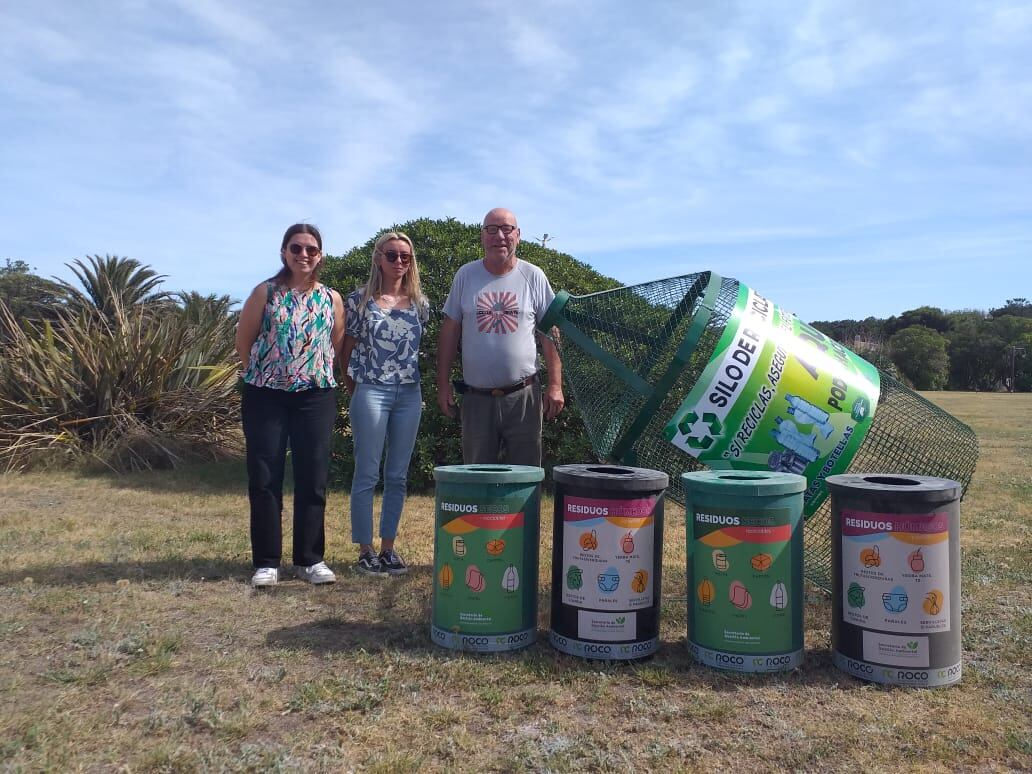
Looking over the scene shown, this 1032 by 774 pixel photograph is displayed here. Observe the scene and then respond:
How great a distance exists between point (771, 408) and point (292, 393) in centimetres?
249

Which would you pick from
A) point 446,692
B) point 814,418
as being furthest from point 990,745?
point 446,692

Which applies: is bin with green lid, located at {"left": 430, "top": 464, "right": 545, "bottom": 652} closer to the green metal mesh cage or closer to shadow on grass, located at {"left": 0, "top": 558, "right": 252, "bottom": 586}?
the green metal mesh cage

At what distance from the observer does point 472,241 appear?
691cm

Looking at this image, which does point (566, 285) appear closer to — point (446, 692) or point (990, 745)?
point (446, 692)

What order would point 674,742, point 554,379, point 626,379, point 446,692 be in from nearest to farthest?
point 674,742 < point 446,692 < point 626,379 < point 554,379

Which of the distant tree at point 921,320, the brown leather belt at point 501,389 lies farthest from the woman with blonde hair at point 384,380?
the distant tree at point 921,320

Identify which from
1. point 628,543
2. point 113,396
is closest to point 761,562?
point 628,543

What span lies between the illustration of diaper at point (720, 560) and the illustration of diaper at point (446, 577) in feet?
3.52

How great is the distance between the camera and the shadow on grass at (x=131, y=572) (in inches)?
169

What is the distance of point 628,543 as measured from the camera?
10.3 ft

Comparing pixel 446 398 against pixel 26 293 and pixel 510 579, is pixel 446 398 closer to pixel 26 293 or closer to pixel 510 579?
pixel 510 579

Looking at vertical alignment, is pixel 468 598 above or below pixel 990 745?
above

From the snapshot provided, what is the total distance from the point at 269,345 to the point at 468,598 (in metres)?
1.81

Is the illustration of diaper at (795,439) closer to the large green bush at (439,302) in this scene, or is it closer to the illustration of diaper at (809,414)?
the illustration of diaper at (809,414)
